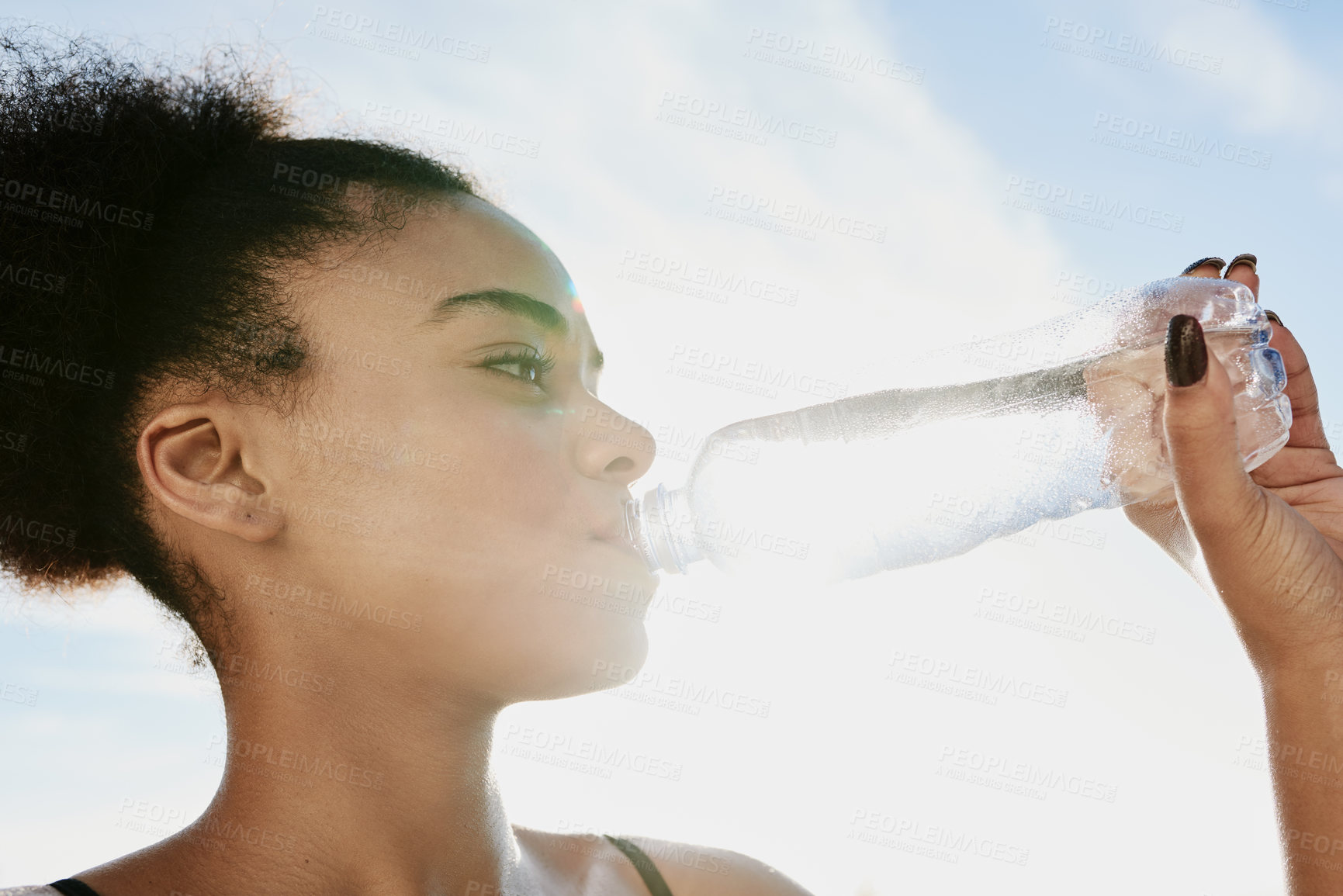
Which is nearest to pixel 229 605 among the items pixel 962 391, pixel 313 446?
pixel 313 446

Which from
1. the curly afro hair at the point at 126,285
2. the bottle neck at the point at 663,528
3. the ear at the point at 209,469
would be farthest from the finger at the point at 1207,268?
the ear at the point at 209,469

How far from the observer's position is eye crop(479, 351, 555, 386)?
1508mm

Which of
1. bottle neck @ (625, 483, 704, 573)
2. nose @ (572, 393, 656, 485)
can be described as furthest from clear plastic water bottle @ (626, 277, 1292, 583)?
nose @ (572, 393, 656, 485)

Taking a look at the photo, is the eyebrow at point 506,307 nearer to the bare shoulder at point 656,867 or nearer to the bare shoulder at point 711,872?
the bare shoulder at point 656,867

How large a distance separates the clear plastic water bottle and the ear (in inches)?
27.5

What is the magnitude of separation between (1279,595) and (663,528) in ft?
3.37

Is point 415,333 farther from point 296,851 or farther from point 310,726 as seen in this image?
point 296,851

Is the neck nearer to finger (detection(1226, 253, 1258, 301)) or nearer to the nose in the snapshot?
the nose

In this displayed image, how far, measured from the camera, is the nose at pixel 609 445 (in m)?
1.53

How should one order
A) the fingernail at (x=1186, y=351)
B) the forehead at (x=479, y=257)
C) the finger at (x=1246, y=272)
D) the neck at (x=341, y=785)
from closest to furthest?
the fingernail at (x=1186, y=351) → the neck at (x=341, y=785) → the forehead at (x=479, y=257) → the finger at (x=1246, y=272)

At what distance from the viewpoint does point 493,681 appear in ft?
4.77

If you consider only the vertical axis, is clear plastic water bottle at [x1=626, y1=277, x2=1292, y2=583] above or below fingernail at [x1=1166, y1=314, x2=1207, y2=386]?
→ above

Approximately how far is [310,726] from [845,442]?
3.81 feet

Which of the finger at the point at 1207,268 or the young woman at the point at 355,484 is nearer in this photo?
the young woman at the point at 355,484
